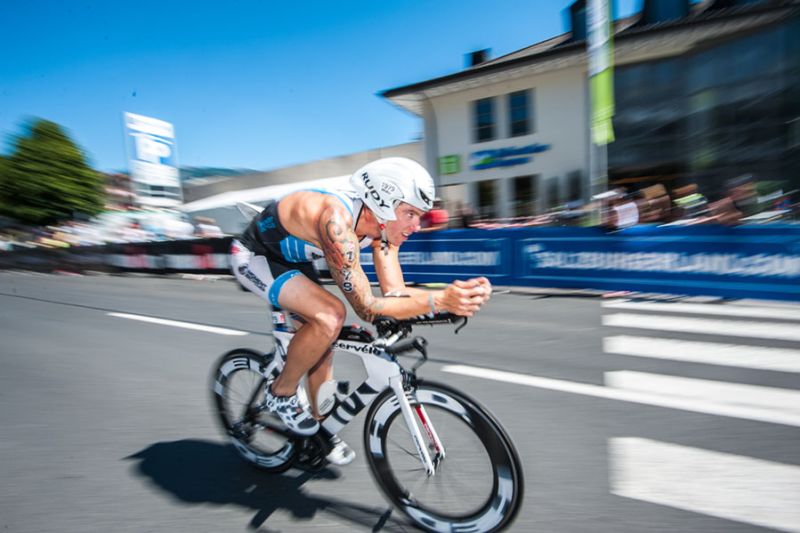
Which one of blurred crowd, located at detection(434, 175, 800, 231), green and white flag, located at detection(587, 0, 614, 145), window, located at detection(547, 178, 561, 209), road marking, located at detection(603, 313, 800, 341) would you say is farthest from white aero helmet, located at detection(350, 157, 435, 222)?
window, located at detection(547, 178, 561, 209)

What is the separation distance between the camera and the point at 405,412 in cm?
213

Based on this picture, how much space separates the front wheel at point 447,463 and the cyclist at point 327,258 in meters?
0.40

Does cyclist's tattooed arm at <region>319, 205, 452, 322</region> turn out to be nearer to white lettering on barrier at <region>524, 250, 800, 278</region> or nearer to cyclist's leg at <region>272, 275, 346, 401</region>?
cyclist's leg at <region>272, 275, 346, 401</region>

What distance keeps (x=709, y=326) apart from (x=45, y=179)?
52355 mm

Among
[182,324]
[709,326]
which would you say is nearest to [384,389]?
[709,326]

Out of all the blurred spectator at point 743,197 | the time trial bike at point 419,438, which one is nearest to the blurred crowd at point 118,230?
the blurred spectator at point 743,197

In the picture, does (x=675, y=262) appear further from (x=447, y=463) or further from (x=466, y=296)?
(x=466, y=296)

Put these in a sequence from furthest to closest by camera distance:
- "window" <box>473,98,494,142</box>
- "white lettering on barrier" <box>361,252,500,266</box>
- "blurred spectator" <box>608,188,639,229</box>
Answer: "window" <box>473,98,494,142</box>, "white lettering on barrier" <box>361,252,500,266</box>, "blurred spectator" <box>608,188,639,229</box>

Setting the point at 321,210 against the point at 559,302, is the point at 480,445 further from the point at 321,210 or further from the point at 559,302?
the point at 559,302

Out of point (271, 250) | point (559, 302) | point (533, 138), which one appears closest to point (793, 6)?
point (533, 138)

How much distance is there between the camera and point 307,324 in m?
2.37

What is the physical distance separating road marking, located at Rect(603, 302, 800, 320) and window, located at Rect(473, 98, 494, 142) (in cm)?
1456

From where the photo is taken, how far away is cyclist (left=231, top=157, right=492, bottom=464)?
6.83 ft

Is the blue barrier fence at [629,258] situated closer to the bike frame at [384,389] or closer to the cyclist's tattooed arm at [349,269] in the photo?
the bike frame at [384,389]
